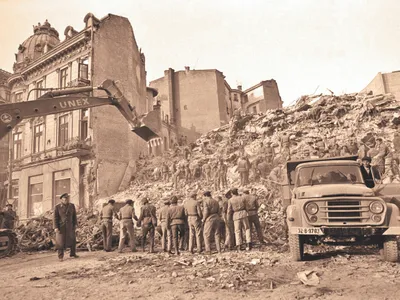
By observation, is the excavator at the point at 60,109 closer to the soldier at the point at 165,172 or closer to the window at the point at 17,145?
the soldier at the point at 165,172

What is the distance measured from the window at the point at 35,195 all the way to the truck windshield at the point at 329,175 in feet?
75.4

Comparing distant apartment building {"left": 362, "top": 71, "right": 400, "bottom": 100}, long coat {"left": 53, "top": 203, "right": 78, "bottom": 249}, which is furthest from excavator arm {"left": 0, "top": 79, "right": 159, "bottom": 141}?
Result: distant apartment building {"left": 362, "top": 71, "right": 400, "bottom": 100}

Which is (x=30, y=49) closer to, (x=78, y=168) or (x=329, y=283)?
(x=78, y=168)

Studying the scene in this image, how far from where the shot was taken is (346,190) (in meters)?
6.64

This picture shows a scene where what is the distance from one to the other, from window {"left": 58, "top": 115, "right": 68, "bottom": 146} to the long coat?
1675cm

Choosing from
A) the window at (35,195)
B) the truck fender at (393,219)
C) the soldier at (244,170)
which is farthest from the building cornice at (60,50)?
the truck fender at (393,219)

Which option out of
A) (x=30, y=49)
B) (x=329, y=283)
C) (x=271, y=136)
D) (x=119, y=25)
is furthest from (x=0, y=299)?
(x=30, y=49)


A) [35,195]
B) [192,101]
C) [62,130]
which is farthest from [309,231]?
[192,101]

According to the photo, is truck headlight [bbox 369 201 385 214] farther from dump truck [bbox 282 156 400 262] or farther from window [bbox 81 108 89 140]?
window [bbox 81 108 89 140]

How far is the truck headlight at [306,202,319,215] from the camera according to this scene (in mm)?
6648

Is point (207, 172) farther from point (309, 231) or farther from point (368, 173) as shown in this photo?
point (309, 231)

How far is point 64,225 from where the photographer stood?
9.58 meters

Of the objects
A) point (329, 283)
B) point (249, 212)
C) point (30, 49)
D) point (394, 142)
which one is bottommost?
point (329, 283)

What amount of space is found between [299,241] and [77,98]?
26.5 ft
